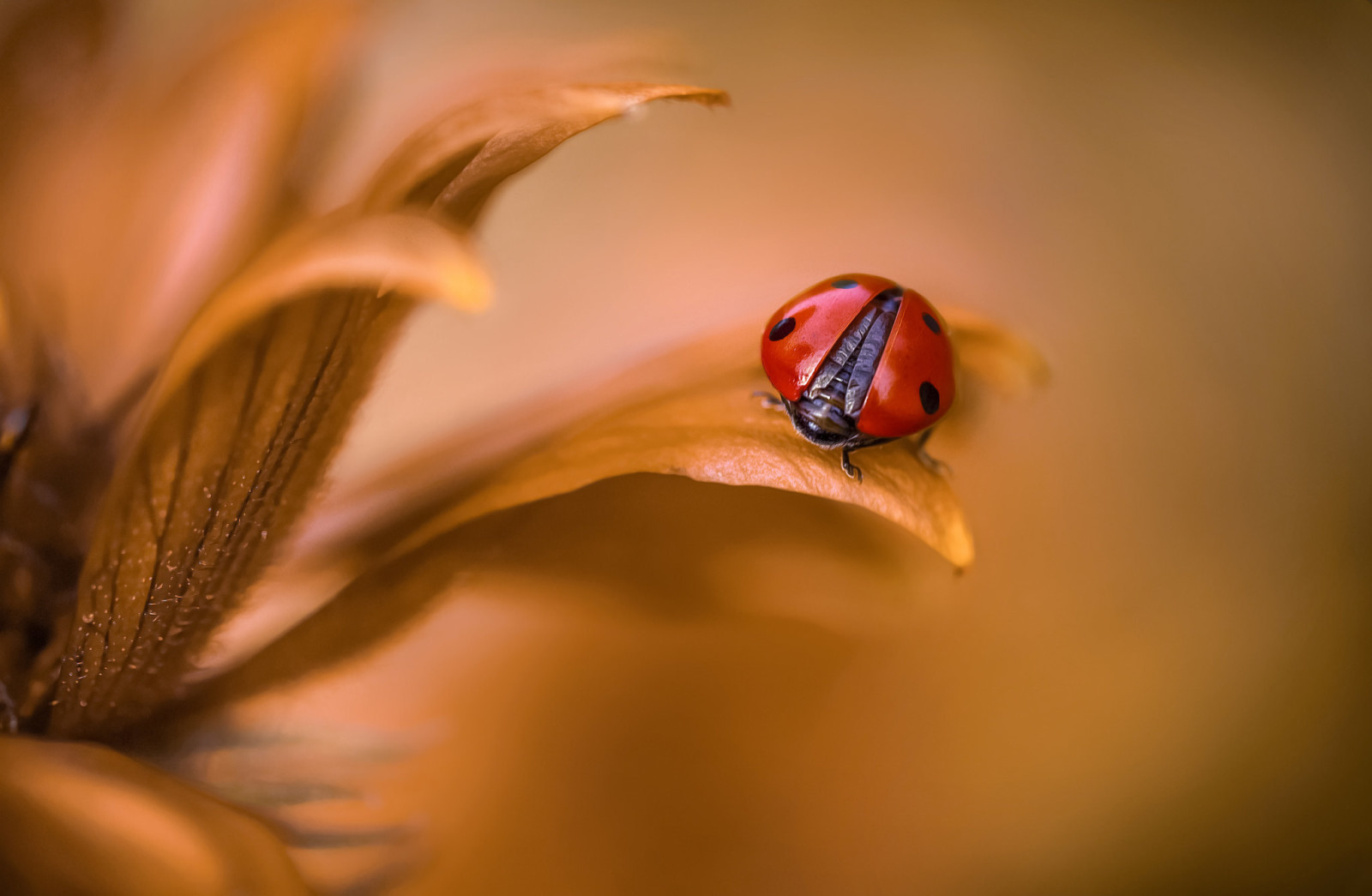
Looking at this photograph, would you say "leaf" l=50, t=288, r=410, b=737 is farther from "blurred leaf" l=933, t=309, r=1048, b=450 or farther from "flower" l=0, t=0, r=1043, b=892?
"blurred leaf" l=933, t=309, r=1048, b=450

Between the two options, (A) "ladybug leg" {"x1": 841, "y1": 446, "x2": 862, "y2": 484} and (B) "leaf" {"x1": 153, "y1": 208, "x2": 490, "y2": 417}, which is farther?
(A) "ladybug leg" {"x1": 841, "y1": 446, "x2": 862, "y2": 484}

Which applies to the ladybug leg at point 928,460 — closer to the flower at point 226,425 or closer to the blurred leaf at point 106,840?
the flower at point 226,425

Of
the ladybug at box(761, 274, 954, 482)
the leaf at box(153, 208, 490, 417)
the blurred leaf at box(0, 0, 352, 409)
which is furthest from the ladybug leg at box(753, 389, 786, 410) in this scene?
the blurred leaf at box(0, 0, 352, 409)

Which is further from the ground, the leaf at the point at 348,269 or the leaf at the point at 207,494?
the leaf at the point at 348,269

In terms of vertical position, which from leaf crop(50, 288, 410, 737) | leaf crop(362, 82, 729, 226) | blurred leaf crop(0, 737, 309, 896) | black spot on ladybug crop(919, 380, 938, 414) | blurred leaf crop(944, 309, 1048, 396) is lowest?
blurred leaf crop(0, 737, 309, 896)

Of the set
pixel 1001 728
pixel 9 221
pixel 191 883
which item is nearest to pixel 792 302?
pixel 1001 728

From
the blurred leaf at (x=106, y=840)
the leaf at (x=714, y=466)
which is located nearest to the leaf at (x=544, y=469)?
the leaf at (x=714, y=466)

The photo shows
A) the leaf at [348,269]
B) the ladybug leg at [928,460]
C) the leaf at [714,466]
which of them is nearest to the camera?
the leaf at [348,269]

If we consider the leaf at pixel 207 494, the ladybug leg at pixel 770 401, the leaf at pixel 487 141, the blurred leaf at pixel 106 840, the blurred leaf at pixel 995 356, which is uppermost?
the leaf at pixel 487 141
